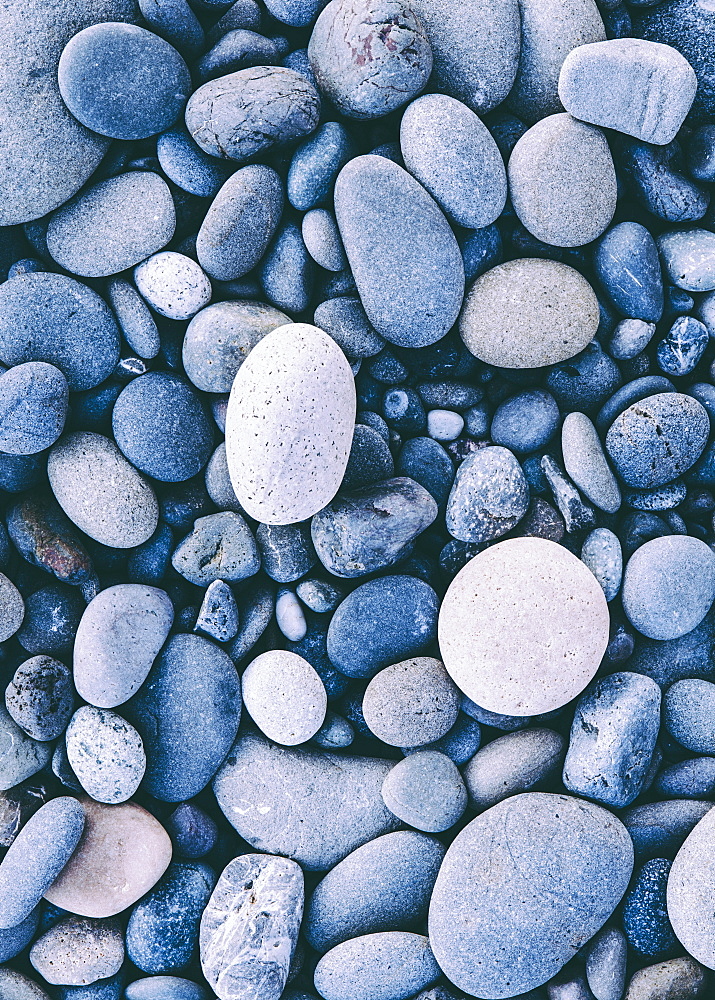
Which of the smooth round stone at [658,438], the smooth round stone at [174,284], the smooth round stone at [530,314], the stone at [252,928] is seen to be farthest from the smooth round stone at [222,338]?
the stone at [252,928]

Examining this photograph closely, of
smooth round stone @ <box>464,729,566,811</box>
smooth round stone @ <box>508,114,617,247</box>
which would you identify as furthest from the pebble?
smooth round stone @ <box>508,114,617,247</box>

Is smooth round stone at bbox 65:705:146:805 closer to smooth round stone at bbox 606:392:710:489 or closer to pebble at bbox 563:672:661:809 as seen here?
pebble at bbox 563:672:661:809

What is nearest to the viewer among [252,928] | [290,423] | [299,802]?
[290,423]

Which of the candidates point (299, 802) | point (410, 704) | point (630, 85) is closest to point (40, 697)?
point (299, 802)

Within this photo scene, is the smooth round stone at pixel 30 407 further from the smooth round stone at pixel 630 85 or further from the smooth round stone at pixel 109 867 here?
the smooth round stone at pixel 630 85

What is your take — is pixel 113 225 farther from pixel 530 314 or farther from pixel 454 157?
pixel 530 314

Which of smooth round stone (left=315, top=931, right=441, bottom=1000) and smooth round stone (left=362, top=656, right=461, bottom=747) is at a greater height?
smooth round stone (left=362, top=656, right=461, bottom=747)

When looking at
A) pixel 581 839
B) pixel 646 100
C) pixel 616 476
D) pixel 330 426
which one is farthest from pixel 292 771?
pixel 646 100
